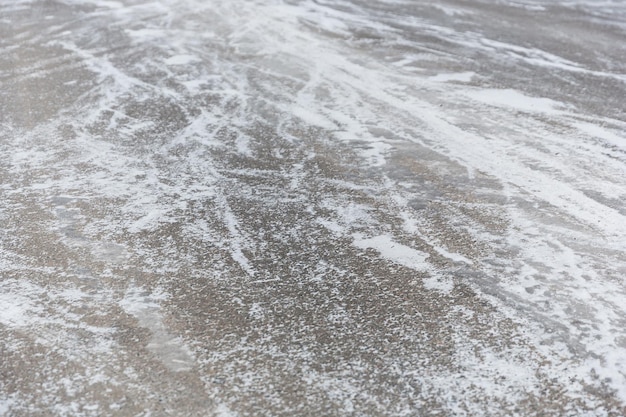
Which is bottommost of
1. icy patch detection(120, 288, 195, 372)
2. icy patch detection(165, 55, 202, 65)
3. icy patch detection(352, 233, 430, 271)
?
icy patch detection(120, 288, 195, 372)

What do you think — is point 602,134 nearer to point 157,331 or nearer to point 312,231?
point 312,231

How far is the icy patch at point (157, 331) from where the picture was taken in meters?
2.76

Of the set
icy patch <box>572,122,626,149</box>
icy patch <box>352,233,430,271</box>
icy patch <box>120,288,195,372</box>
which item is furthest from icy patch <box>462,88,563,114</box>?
icy patch <box>120,288,195,372</box>

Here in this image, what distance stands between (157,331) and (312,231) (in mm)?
1254

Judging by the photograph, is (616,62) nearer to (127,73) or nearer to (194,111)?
(194,111)

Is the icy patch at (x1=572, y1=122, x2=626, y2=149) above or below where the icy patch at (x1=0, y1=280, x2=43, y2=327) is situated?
above

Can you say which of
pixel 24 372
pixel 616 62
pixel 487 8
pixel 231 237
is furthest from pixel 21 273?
pixel 487 8

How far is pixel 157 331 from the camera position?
295cm

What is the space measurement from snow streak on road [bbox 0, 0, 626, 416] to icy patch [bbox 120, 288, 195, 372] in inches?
0.5

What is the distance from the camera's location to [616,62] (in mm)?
7227

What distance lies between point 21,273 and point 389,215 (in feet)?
7.38

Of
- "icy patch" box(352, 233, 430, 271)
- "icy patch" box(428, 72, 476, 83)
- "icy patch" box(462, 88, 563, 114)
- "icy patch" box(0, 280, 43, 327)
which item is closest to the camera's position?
"icy patch" box(0, 280, 43, 327)

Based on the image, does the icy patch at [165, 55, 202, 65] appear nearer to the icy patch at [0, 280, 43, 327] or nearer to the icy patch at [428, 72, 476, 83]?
the icy patch at [428, 72, 476, 83]

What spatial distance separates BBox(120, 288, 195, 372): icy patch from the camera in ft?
9.04
